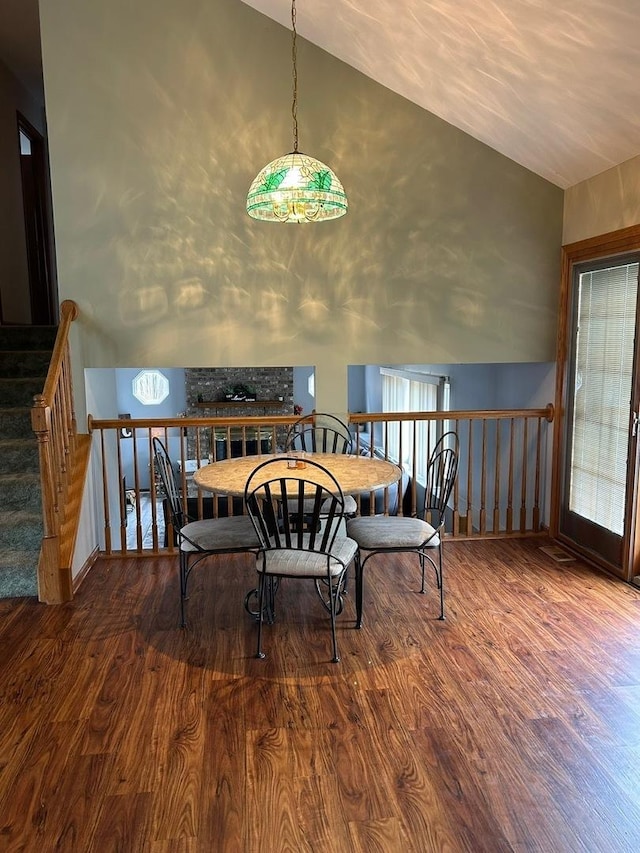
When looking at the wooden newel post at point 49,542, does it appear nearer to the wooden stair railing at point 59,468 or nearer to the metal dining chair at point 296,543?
the wooden stair railing at point 59,468

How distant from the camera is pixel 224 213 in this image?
412cm

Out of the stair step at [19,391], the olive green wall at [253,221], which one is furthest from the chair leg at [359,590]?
the stair step at [19,391]

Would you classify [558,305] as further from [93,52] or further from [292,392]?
[292,392]

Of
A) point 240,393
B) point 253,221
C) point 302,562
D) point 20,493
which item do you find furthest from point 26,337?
point 240,393

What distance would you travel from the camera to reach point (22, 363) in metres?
4.80

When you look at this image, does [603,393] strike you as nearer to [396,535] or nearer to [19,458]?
[396,535]

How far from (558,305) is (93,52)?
11.5 ft

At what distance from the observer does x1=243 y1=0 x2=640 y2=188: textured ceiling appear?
2.67 meters

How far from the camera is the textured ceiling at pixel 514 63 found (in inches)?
105

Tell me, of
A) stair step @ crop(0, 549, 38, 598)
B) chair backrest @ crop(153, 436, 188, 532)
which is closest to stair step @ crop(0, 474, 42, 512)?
stair step @ crop(0, 549, 38, 598)

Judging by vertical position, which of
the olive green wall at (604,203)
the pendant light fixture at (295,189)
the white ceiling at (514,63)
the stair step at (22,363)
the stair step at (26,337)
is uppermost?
→ the white ceiling at (514,63)

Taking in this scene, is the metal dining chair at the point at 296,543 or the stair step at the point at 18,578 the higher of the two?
the metal dining chair at the point at 296,543

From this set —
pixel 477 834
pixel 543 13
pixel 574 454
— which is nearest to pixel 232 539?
pixel 477 834

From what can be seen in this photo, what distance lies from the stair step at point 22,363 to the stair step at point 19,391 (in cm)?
20
